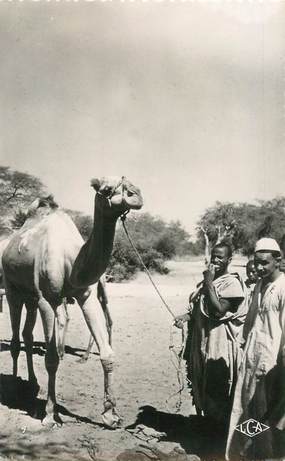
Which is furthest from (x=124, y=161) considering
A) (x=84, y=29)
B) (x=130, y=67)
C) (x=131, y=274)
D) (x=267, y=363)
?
(x=131, y=274)

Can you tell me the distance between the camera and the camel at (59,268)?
11.9 feet

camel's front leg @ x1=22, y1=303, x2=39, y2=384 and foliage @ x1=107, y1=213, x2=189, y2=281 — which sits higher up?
foliage @ x1=107, y1=213, x2=189, y2=281

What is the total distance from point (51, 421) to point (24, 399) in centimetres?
74

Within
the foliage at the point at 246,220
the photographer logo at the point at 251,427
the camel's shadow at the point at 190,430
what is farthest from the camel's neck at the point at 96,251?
the foliage at the point at 246,220

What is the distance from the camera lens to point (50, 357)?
4.23 m

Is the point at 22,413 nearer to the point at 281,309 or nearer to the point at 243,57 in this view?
the point at 281,309

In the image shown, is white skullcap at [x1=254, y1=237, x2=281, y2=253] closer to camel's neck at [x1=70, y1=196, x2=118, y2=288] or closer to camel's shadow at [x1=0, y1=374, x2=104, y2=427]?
camel's neck at [x1=70, y1=196, x2=118, y2=288]

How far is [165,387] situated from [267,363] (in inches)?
82.9

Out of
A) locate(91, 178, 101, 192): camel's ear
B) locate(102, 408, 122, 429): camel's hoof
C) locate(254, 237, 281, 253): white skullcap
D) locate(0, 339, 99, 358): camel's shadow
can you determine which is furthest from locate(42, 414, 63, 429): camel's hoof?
locate(254, 237, 281, 253): white skullcap

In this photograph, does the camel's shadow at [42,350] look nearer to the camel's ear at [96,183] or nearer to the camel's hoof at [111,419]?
the camel's hoof at [111,419]

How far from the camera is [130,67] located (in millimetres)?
4684

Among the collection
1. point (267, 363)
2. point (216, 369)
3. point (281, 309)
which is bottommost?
point (216, 369)

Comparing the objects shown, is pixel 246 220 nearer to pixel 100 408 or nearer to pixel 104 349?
pixel 100 408

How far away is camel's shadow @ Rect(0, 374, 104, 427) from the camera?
170 inches
